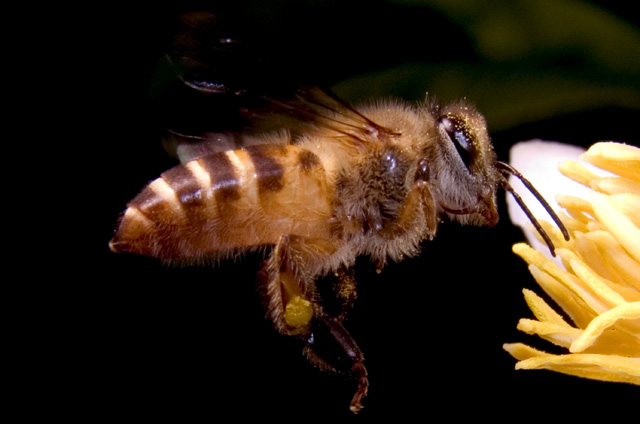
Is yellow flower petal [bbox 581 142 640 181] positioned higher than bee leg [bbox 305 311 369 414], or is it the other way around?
yellow flower petal [bbox 581 142 640 181]

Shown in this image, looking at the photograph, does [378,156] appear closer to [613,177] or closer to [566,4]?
[613,177]

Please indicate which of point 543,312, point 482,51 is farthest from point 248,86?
point 482,51

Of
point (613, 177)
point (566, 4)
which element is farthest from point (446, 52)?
point (613, 177)

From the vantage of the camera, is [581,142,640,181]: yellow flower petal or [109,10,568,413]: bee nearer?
[109,10,568,413]: bee

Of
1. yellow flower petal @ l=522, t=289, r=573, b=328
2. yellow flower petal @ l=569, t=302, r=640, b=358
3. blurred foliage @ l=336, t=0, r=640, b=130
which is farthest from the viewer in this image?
blurred foliage @ l=336, t=0, r=640, b=130

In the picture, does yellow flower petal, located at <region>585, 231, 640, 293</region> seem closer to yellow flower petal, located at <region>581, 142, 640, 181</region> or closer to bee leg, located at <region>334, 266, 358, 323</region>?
yellow flower petal, located at <region>581, 142, 640, 181</region>

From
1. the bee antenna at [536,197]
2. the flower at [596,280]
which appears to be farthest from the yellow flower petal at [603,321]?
the bee antenna at [536,197]

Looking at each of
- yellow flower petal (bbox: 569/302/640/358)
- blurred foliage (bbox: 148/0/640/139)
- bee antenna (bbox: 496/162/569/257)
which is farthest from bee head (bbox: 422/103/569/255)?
blurred foliage (bbox: 148/0/640/139)
